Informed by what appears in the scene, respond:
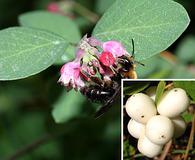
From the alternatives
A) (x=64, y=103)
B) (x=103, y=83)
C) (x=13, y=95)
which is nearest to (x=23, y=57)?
(x=103, y=83)

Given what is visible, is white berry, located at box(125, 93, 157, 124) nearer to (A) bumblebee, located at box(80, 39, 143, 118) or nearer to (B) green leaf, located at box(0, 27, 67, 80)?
(A) bumblebee, located at box(80, 39, 143, 118)

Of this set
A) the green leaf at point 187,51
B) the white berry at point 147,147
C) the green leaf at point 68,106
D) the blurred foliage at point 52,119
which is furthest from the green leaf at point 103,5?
the white berry at point 147,147

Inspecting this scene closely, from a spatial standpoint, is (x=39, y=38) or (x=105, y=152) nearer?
(x=39, y=38)

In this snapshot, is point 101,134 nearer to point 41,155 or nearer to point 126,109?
point 41,155

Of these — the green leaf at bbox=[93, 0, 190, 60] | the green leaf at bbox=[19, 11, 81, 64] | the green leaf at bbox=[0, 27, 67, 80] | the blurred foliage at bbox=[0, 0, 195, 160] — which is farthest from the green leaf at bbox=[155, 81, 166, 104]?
the blurred foliage at bbox=[0, 0, 195, 160]

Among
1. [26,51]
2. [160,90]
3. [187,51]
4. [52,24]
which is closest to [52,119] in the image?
[52,24]

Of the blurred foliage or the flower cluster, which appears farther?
the blurred foliage

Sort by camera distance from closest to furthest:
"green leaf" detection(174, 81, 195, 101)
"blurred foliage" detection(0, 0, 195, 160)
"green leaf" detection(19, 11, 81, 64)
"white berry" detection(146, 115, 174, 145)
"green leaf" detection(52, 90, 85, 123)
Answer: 1. "white berry" detection(146, 115, 174, 145)
2. "green leaf" detection(174, 81, 195, 101)
3. "green leaf" detection(52, 90, 85, 123)
4. "green leaf" detection(19, 11, 81, 64)
5. "blurred foliage" detection(0, 0, 195, 160)
